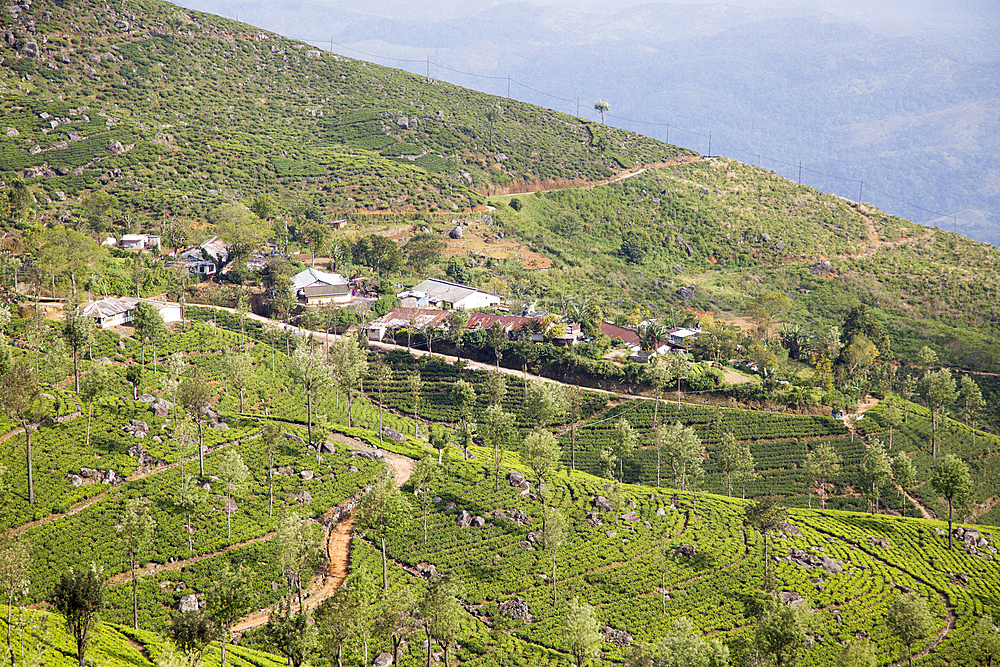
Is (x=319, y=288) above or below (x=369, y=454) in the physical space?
above

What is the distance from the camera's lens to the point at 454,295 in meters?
118

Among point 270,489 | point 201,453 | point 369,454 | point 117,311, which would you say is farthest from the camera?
point 117,311

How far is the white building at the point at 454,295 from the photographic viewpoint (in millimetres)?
116750

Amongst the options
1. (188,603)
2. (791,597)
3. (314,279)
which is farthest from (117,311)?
(791,597)

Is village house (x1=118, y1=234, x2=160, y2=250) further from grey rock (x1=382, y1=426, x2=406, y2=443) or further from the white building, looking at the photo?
grey rock (x1=382, y1=426, x2=406, y2=443)

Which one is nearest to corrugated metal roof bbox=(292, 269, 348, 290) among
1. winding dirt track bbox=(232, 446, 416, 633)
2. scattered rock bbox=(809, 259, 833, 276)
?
winding dirt track bbox=(232, 446, 416, 633)

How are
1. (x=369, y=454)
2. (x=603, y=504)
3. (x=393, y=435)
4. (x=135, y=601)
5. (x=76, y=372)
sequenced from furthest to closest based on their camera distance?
(x=393, y=435)
(x=603, y=504)
(x=369, y=454)
(x=76, y=372)
(x=135, y=601)

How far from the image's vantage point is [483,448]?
85.2 m

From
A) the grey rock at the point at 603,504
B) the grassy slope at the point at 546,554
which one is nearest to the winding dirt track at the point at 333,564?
the grassy slope at the point at 546,554

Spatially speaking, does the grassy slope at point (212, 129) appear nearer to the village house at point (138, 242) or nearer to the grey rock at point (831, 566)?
the village house at point (138, 242)

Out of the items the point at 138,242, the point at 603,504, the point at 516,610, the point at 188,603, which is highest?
the point at 138,242

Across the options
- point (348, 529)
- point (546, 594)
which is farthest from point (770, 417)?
point (348, 529)

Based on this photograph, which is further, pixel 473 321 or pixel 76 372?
pixel 473 321

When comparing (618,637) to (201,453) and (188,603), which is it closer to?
(188,603)
